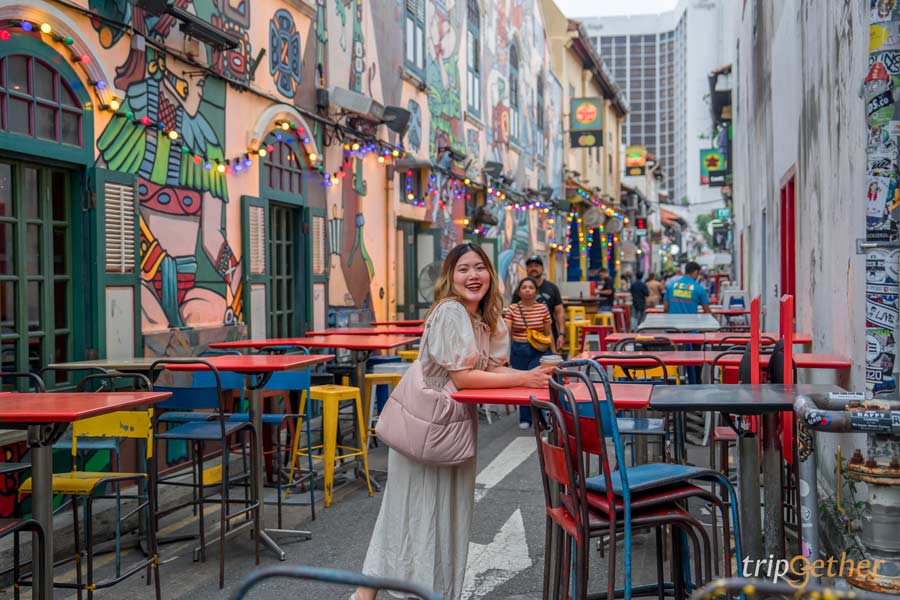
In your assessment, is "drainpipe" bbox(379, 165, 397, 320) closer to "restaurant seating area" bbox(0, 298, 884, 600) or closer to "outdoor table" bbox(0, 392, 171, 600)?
"restaurant seating area" bbox(0, 298, 884, 600)

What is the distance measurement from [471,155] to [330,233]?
7.43m

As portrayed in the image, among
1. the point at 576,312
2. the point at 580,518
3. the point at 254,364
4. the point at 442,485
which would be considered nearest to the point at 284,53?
the point at 254,364

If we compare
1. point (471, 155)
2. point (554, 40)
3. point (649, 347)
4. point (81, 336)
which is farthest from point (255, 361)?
point (554, 40)

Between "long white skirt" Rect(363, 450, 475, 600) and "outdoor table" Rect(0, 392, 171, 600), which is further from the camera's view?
"long white skirt" Rect(363, 450, 475, 600)

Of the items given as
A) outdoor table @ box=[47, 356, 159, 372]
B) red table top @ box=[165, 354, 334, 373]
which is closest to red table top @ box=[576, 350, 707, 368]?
red table top @ box=[165, 354, 334, 373]

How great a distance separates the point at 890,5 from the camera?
12.5 ft

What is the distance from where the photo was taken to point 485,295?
175 inches

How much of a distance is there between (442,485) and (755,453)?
133 centimetres

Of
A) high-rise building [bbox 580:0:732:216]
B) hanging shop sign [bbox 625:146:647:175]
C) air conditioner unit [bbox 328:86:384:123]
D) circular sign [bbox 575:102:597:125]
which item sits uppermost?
high-rise building [bbox 580:0:732:216]

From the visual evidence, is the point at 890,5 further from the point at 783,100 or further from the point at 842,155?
the point at 783,100

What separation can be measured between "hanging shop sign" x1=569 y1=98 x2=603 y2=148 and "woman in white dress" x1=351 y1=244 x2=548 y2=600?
25.2m

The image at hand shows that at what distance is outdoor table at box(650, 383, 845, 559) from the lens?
376 cm

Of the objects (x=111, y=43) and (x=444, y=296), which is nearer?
(x=444, y=296)

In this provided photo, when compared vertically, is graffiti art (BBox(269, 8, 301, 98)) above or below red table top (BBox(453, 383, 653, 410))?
above
